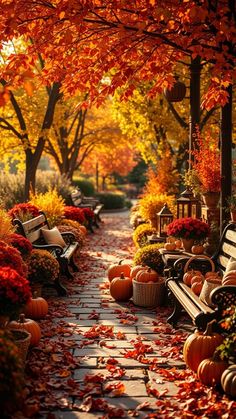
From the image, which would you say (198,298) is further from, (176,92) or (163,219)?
(176,92)

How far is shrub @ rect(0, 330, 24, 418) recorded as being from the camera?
4.03m

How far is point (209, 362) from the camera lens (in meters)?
5.21

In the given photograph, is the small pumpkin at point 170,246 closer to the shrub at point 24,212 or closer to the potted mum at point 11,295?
the shrub at point 24,212

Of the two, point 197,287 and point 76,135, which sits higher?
point 76,135

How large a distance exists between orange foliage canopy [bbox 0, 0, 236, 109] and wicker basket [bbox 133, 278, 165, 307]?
271 centimetres

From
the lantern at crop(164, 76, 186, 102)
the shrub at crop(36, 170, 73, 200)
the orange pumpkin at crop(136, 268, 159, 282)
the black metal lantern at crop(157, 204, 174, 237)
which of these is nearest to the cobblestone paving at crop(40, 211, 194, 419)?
the orange pumpkin at crop(136, 268, 159, 282)

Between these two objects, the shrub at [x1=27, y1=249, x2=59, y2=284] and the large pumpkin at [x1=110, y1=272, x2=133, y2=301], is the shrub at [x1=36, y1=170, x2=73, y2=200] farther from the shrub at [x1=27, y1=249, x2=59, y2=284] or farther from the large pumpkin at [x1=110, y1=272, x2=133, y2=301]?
the large pumpkin at [x1=110, y1=272, x2=133, y2=301]

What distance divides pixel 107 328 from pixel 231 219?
2566mm

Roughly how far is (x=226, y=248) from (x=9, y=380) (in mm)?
4227

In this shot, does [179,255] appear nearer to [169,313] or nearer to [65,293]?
[169,313]

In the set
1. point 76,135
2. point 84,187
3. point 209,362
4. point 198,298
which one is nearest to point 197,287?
point 198,298

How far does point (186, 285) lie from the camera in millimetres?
7402

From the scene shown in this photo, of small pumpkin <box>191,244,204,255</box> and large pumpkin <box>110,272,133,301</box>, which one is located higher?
small pumpkin <box>191,244,204,255</box>

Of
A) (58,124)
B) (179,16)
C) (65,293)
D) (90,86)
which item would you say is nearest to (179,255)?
(65,293)
